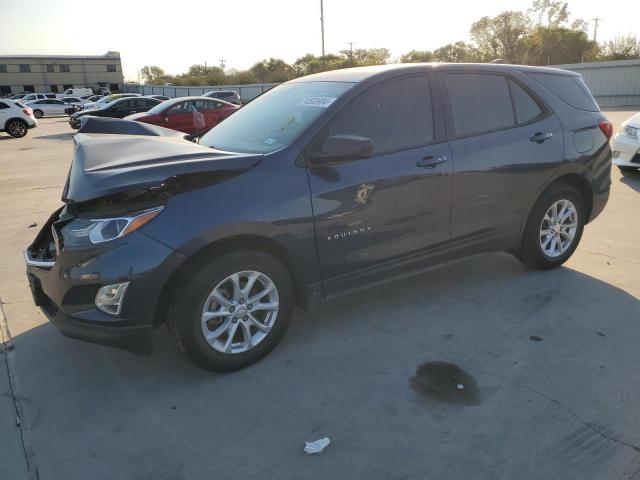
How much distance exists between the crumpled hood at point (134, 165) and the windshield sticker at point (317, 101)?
0.65 meters

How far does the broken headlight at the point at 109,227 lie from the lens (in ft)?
9.10

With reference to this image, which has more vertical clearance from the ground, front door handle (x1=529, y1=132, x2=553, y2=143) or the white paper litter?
front door handle (x1=529, y1=132, x2=553, y2=143)

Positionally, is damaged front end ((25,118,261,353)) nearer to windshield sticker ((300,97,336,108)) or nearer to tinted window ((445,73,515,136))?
windshield sticker ((300,97,336,108))

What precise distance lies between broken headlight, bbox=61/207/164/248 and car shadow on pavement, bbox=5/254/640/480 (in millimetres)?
957

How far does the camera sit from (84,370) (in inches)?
130

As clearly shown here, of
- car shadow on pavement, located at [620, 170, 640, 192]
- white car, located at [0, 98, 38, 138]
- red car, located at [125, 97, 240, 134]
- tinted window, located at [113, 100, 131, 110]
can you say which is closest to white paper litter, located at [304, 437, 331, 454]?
car shadow on pavement, located at [620, 170, 640, 192]

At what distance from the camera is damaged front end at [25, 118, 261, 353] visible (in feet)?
9.07

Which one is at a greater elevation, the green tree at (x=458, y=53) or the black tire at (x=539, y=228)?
the green tree at (x=458, y=53)

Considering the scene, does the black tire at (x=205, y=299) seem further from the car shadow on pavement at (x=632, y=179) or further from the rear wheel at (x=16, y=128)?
the rear wheel at (x=16, y=128)

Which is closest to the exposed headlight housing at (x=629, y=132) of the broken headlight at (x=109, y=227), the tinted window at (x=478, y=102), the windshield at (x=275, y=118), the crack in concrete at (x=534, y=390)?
the tinted window at (x=478, y=102)

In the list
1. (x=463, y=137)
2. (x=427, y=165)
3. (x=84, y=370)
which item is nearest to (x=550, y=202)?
(x=463, y=137)

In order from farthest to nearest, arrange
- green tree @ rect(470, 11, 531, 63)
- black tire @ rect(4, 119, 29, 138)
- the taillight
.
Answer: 1. green tree @ rect(470, 11, 531, 63)
2. black tire @ rect(4, 119, 29, 138)
3. the taillight

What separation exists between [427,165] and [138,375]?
2.40 meters

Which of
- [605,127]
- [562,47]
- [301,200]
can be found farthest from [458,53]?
[301,200]
